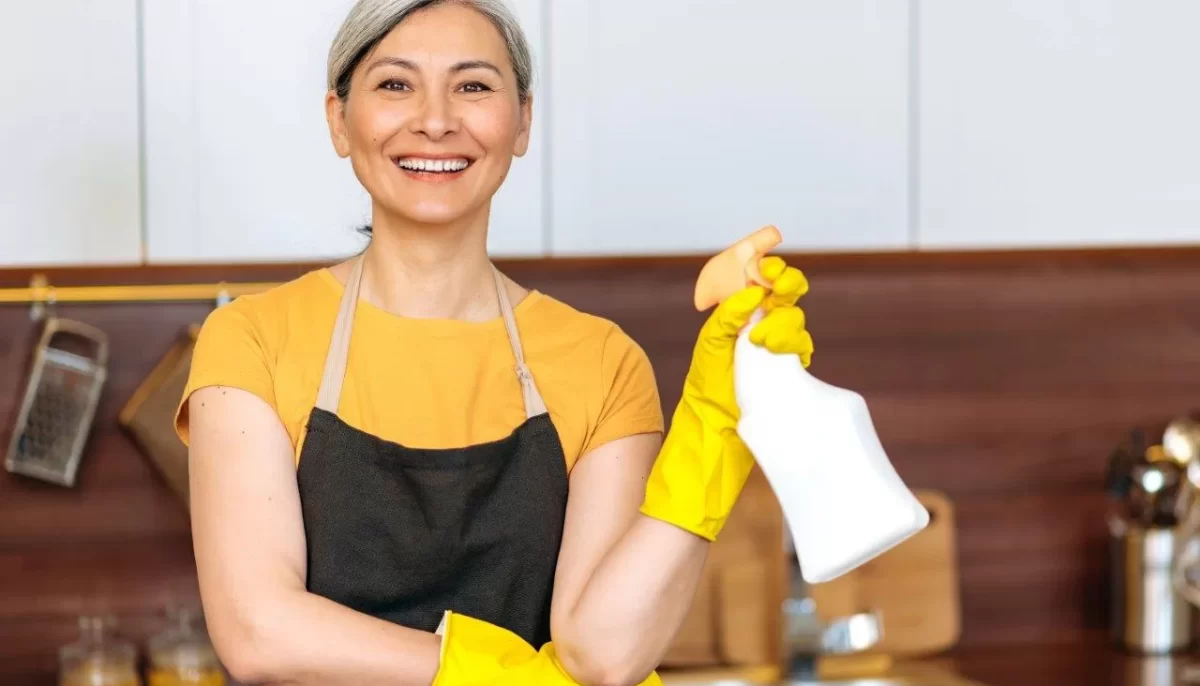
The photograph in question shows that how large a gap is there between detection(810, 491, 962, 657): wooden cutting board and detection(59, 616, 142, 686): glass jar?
3.13 ft

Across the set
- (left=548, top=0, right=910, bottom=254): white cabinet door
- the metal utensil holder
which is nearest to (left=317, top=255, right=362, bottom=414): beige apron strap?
(left=548, top=0, right=910, bottom=254): white cabinet door

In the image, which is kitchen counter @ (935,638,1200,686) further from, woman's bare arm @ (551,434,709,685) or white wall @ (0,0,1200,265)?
woman's bare arm @ (551,434,709,685)

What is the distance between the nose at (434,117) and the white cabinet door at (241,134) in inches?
28.1

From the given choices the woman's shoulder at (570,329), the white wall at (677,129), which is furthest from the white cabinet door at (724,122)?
the woman's shoulder at (570,329)

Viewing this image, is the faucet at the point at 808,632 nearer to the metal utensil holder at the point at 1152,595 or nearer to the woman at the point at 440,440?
the metal utensil holder at the point at 1152,595

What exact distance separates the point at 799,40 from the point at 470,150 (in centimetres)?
94

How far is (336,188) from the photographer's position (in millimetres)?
1902

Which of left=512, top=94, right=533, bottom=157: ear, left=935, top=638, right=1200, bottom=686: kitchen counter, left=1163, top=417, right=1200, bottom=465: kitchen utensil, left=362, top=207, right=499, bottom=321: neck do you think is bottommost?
left=935, top=638, right=1200, bottom=686: kitchen counter

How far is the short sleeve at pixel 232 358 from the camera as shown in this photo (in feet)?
3.76

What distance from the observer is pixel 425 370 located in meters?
1.22

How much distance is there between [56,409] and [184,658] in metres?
0.36

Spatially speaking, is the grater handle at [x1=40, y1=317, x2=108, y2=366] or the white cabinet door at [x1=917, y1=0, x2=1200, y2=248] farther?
the white cabinet door at [x1=917, y1=0, x2=1200, y2=248]

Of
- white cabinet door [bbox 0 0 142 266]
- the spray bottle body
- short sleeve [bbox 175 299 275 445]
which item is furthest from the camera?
white cabinet door [bbox 0 0 142 266]

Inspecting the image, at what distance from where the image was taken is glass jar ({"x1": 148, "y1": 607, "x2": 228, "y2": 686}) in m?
1.91
